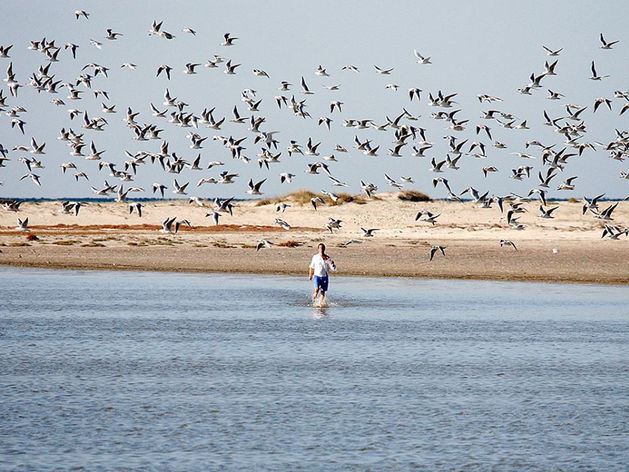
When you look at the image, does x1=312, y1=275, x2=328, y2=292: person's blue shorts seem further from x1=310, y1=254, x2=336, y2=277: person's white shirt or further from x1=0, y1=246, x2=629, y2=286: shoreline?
x1=0, y1=246, x2=629, y2=286: shoreline

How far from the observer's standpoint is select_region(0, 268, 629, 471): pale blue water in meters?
12.7

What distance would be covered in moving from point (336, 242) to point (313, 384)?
110 feet

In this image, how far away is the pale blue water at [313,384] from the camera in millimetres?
12688

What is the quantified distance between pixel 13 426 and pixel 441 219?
53127mm


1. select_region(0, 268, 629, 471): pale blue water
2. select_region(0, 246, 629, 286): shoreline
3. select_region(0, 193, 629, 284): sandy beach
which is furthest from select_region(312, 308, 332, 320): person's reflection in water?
select_region(0, 193, 629, 284): sandy beach

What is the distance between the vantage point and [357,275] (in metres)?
38.5

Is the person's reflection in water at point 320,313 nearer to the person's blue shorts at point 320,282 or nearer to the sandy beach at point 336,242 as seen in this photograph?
the person's blue shorts at point 320,282

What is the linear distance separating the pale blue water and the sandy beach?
933 centimetres

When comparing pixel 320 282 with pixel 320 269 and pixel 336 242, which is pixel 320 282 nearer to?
pixel 320 269

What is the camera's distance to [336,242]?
50406mm

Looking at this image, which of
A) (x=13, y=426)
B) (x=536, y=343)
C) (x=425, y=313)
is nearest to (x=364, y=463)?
(x=13, y=426)

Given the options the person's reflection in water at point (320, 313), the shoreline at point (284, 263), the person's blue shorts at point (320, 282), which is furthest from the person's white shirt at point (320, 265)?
the shoreline at point (284, 263)

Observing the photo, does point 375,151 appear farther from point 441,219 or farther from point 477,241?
point 441,219

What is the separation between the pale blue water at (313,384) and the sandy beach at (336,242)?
9.33 meters
